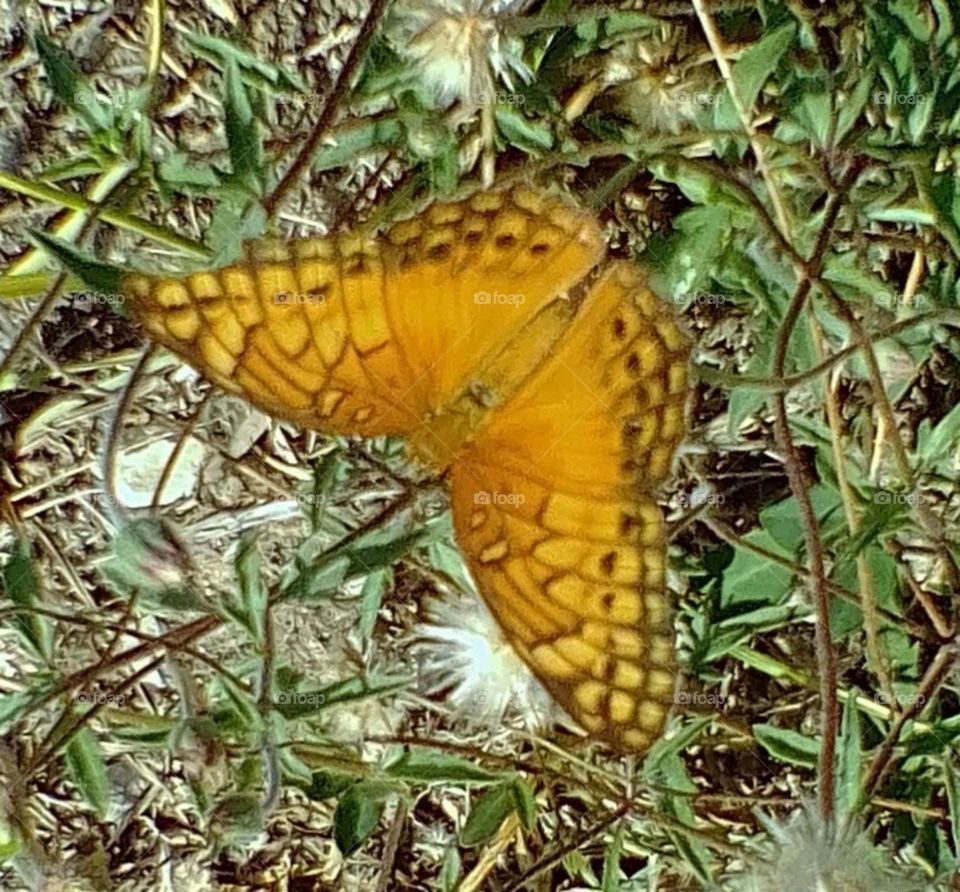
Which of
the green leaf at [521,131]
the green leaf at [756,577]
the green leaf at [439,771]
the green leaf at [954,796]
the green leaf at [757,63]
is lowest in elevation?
the green leaf at [439,771]

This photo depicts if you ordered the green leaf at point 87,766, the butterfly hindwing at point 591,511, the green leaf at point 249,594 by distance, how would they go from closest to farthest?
the butterfly hindwing at point 591,511 < the green leaf at point 249,594 < the green leaf at point 87,766

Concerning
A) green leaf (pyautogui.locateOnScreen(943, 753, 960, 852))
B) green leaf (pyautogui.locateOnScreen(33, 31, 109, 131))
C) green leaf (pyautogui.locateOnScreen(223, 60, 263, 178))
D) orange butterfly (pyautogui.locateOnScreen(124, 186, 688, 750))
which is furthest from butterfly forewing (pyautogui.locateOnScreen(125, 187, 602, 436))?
green leaf (pyautogui.locateOnScreen(943, 753, 960, 852))

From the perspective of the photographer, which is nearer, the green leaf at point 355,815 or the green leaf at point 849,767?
the green leaf at point 849,767

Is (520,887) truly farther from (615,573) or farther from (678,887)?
(615,573)

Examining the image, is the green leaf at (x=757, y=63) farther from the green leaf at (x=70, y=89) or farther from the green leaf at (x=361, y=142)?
the green leaf at (x=70, y=89)

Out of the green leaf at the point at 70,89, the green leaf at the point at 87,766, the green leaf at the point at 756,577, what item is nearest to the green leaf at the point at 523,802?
the green leaf at the point at 756,577

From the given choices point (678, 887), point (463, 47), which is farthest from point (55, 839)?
point (463, 47)

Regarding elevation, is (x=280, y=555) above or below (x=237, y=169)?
below
